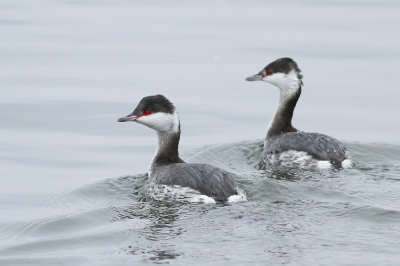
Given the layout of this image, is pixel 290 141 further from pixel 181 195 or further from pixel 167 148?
pixel 181 195

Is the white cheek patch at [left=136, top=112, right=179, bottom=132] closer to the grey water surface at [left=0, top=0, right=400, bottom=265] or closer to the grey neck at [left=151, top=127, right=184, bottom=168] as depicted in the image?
the grey neck at [left=151, top=127, right=184, bottom=168]

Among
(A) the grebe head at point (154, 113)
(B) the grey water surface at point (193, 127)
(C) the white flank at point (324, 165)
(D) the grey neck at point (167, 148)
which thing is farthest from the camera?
(C) the white flank at point (324, 165)

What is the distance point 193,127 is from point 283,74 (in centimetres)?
172

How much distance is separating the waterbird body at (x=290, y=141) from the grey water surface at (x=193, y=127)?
21 cm

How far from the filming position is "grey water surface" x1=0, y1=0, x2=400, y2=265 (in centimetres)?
869

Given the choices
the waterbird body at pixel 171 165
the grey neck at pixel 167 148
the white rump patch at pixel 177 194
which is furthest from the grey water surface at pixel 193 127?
the grey neck at pixel 167 148

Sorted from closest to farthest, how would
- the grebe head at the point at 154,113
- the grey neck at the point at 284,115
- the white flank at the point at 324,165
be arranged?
the grebe head at the point at 154,113 < the white flank at the point at 324,165 < the grey neck at the point at 284,115

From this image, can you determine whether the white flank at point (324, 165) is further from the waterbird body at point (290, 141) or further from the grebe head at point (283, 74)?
the grebe head at point (283, 74)

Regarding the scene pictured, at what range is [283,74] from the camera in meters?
13.3

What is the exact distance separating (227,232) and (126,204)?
192 cm

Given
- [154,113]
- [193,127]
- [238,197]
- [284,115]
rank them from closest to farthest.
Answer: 1. [238,197]
2. [154,113]
3. [284,115]
4. [193,127]

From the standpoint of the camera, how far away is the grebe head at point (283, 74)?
13164 mm

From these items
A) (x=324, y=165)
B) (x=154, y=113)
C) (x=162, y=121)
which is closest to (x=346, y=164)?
(x=324, y=165)

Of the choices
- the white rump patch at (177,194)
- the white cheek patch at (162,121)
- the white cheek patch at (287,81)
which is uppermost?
the white cheek patch at (287,81)
